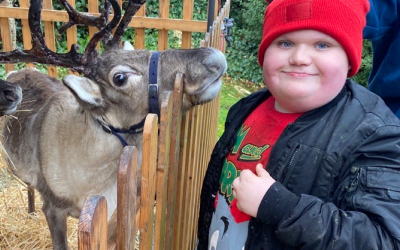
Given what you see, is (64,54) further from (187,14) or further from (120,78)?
(187,14)

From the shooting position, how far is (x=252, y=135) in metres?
1.87

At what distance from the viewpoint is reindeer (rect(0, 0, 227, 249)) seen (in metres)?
2.56

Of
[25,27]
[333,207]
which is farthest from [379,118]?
[25,27]

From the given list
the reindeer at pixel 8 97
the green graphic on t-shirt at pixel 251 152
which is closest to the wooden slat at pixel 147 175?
the green graphic on t-shirt at pixel 251 152

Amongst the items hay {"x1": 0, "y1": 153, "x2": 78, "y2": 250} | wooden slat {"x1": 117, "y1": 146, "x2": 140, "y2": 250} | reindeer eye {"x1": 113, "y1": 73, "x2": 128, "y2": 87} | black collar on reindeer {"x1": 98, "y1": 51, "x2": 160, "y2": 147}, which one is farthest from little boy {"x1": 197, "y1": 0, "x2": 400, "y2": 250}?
hay {"x1": 0, "y1": 153, "x2": 78, "y2": 250}

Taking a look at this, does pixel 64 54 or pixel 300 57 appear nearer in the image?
pixel 300 57

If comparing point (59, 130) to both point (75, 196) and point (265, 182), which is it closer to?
point (75, 196)

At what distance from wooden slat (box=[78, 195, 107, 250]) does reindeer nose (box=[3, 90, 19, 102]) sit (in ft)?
8.53

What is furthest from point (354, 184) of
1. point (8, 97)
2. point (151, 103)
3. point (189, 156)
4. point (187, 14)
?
point (187, 14)

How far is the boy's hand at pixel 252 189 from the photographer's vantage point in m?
1.52

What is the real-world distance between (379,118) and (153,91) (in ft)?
4.89

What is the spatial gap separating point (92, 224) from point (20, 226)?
4.10 meters

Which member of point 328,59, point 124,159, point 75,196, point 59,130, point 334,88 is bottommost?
point 75,196

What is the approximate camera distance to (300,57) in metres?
1.57
